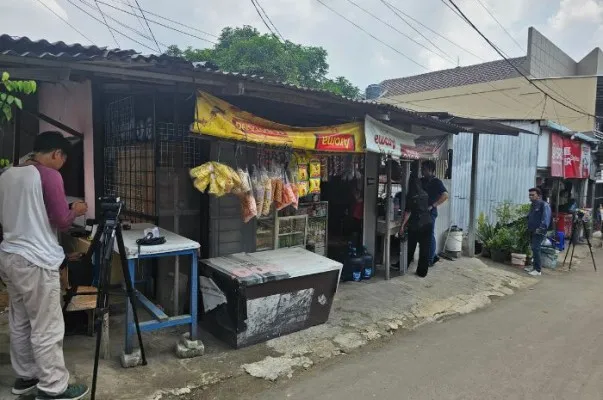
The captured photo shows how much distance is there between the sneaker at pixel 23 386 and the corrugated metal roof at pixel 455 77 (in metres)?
20.4

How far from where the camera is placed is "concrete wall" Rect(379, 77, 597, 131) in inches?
679

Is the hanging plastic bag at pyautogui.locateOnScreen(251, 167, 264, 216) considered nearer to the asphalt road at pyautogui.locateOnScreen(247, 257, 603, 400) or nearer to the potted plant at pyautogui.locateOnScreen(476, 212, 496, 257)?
the asphalt road at pyautogui.locateOnScreen(247, 257, 603, 400)

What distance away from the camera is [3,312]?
498 centimetres

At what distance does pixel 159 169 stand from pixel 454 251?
7.18 metres

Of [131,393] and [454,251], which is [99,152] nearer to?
[131,393]

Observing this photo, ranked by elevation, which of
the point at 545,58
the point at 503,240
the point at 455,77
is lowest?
the point at 503,240

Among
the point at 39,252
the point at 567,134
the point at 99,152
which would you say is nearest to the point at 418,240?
the point at 99,152

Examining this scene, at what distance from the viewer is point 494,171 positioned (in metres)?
13.1

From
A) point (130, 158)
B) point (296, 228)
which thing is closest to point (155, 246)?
point (130, 158)

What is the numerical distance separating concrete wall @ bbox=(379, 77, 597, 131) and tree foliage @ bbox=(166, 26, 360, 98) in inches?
221

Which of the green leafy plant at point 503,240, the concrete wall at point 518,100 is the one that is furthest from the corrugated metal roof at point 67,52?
the concrete wall at point 518,100

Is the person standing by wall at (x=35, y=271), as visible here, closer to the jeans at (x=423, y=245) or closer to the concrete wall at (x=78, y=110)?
the concrete wall at (x=78, y=110)

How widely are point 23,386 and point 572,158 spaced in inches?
634

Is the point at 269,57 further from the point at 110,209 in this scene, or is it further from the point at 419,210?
the point at 110,209
